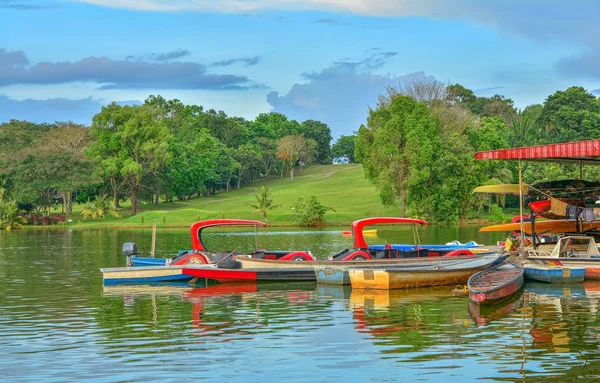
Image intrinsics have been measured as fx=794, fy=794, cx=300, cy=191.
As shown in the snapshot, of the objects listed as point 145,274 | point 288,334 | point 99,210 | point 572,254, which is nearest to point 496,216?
point 99,210

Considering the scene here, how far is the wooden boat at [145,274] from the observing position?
35875 mm

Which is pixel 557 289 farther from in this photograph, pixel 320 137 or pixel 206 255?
pixel 320 137

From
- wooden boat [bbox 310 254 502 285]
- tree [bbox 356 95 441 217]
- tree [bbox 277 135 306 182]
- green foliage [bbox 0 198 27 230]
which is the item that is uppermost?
tree [bbox 277 135 306 182]

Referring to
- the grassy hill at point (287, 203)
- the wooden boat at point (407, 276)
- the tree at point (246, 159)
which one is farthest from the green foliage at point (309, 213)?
the wooden boat at point (407, 276)

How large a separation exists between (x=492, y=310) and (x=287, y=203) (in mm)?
92158

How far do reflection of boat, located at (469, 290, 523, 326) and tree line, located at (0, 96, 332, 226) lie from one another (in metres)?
80.6

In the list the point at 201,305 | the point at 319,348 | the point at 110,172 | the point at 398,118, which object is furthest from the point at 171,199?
the point at 319,348

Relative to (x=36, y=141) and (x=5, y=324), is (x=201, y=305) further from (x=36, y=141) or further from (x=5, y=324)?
(x=36, y=141)

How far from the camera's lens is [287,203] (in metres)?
118

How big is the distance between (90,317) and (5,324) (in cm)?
267

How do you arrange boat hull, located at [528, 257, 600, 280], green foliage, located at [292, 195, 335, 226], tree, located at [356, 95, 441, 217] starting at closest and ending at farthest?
boat hull, located at [528, 257, 600, 280], tree, located at [356, 95, 441, 217], green foliage, located at [292, 195, 335, 226]

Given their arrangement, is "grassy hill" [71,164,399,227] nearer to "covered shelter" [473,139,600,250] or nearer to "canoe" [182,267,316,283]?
"covered shelter" [473,139,600,250]

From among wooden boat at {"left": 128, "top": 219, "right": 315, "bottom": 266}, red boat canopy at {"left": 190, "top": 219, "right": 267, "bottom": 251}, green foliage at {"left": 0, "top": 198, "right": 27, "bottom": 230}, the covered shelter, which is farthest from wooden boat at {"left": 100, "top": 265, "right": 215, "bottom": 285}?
green foliage at {"left": 0, "top": 198, "right": 27, "bottom": 230}

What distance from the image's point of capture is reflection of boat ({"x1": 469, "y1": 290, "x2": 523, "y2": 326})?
80.4 ft
